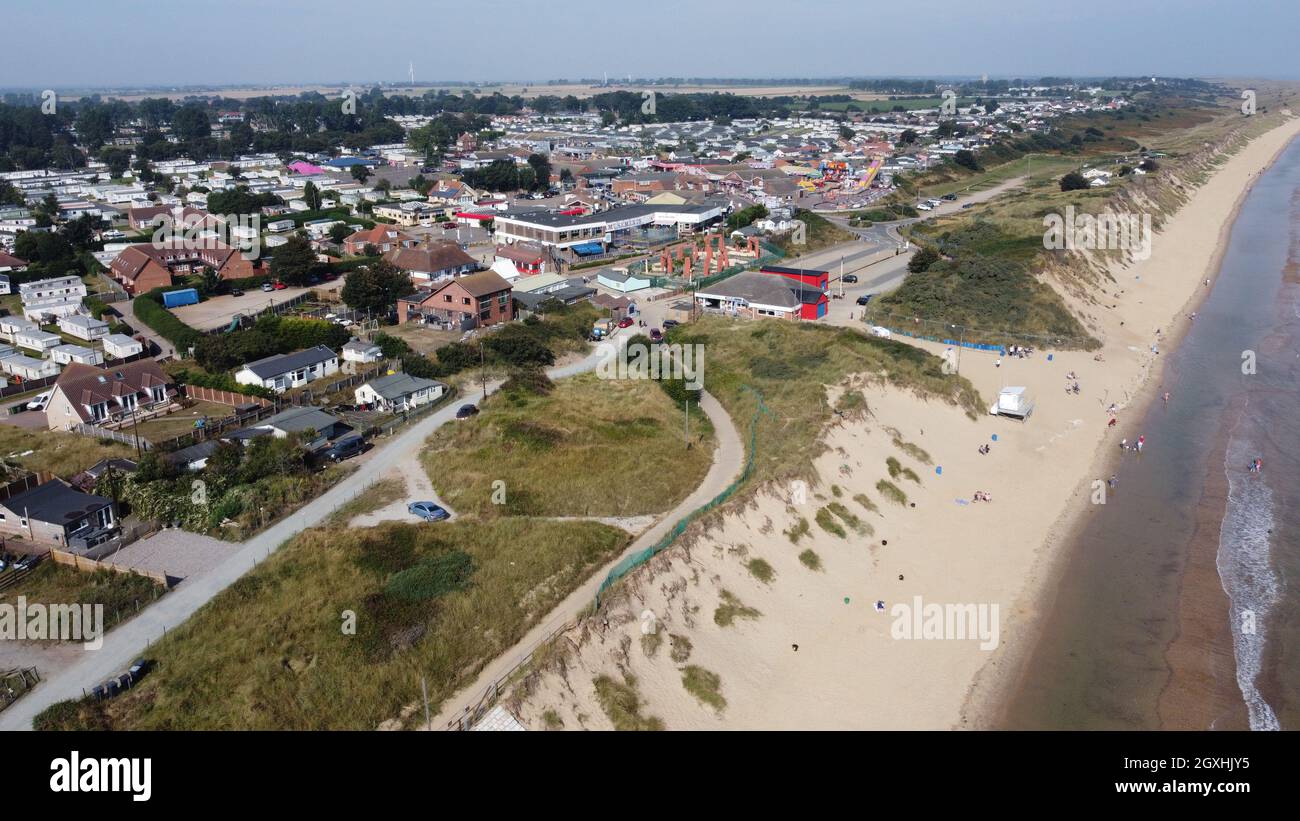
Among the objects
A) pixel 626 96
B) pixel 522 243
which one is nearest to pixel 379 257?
pixel 522 243

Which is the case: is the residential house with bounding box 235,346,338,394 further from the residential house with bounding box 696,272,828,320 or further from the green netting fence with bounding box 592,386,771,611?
the residential house with bounding box 696,272,828,320

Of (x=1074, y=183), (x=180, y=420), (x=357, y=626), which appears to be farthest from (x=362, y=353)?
(x=1074, y=183)

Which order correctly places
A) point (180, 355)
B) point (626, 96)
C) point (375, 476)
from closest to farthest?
1. point (375, 476)
2. point (180, 355)
3. point (626, 96)

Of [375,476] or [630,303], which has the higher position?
[630,303]

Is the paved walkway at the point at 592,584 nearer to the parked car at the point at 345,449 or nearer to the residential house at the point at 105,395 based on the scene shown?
the parked car at the point at 345,449

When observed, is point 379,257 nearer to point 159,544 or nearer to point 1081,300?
point 159,544

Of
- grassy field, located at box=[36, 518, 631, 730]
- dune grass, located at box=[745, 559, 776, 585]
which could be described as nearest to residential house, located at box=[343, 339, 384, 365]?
grassy field, located at box=[36, 518, 631, 730]
